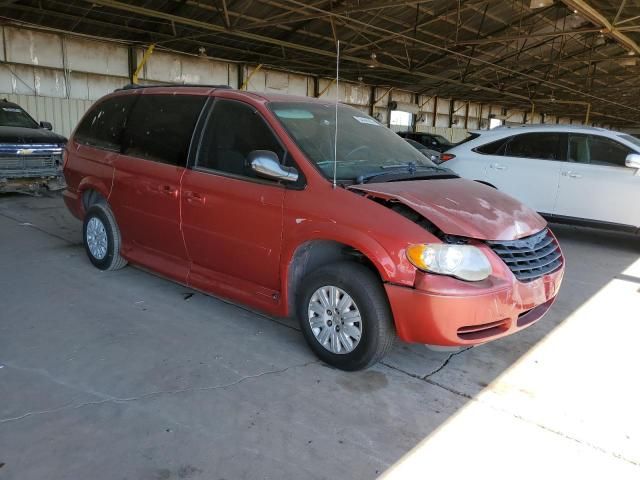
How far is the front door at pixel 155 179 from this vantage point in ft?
13.5

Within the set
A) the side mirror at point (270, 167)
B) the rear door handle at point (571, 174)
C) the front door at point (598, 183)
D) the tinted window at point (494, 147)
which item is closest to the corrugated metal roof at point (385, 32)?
the tinted window at point (494, 147)

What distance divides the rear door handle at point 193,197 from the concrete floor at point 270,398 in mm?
945

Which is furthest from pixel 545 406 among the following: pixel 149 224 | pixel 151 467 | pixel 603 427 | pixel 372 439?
pixel 149 224

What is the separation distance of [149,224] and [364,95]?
19894mm

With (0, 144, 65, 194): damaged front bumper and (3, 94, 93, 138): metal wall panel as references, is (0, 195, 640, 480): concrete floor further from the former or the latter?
(3, 94, 93, 138): metal wall panel

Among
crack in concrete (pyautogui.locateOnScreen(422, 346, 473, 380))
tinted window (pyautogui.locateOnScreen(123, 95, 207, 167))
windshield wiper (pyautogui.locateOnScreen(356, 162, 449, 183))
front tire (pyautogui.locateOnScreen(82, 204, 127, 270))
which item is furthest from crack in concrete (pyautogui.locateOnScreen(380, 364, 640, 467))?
front tire (pyautogui.locateOnScreen(82, 204, 127, 270))

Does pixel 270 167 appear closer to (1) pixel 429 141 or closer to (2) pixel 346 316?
(2) pixel 346 316

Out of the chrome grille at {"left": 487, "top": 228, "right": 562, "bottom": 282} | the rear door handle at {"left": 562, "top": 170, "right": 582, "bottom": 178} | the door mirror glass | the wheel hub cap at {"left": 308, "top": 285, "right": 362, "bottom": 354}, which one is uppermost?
the door mirror glass

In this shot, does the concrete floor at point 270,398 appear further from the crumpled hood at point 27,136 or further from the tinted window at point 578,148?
the crumpled hood at point 27,136

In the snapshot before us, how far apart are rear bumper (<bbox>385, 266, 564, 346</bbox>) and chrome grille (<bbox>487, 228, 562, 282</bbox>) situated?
105 millimetres

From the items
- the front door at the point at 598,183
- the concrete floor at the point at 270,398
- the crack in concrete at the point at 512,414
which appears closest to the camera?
the concrete floor at the point at 270,398

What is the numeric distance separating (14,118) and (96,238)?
19.6 feet

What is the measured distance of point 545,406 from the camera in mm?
3023

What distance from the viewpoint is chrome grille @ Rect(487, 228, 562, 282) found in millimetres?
3160
